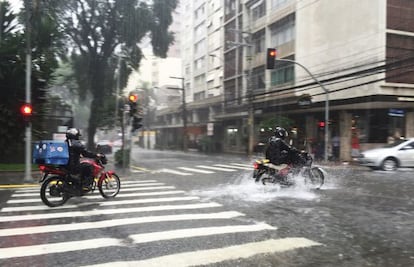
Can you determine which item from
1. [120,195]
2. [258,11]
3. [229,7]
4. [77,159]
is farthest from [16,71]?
[229,7]

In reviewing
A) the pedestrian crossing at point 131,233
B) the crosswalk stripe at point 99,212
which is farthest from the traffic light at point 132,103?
the crosswalk stripe at point 99,212

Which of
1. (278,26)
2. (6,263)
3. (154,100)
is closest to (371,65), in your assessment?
(278,26)

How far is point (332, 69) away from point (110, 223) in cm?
2602

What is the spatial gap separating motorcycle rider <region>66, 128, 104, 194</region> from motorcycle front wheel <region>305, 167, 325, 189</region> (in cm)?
608

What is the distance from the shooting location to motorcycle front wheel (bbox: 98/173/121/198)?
11477 millimetres

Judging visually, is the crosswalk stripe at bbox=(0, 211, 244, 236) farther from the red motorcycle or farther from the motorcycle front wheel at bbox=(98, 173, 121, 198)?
the motorcycle front wheel at bbox=(98, 173, 121, 198)

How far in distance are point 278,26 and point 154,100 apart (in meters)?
46.9

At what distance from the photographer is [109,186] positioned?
11.7 m

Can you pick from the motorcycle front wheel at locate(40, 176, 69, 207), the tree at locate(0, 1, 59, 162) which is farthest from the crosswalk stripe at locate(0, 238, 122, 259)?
the tree at locate(0, 1, 59, 162)

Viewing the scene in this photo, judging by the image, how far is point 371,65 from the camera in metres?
27.6

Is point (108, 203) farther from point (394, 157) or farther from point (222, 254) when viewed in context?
point (394, 157)

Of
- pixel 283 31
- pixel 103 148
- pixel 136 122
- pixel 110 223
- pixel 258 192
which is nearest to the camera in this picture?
pixel 110 223

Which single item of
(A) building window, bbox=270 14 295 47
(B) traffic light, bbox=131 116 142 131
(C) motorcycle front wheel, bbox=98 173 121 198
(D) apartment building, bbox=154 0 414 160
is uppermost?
(A) building window, bbox=270 14 295 47

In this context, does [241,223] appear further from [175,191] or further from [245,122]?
[245,122]
